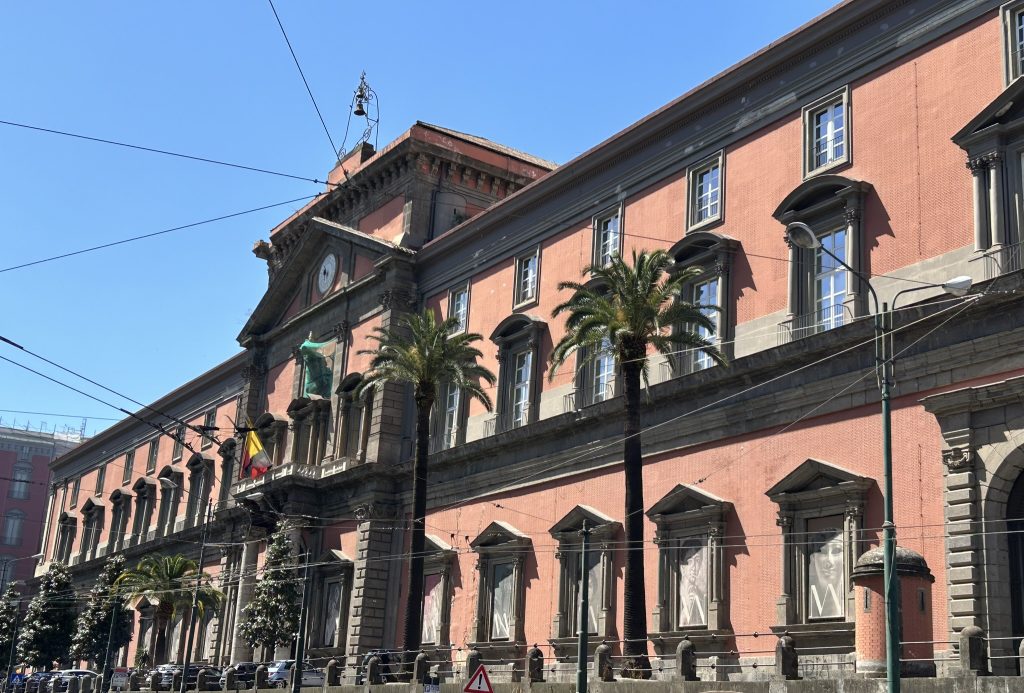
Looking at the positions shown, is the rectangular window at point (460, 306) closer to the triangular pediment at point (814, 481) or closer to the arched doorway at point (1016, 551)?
the triangular pediment at point (814, 481)

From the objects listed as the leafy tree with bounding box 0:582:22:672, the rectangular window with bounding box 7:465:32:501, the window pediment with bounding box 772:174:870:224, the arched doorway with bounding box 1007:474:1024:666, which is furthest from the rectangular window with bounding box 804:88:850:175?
the rectangular window with bounding box 7:465:32:501

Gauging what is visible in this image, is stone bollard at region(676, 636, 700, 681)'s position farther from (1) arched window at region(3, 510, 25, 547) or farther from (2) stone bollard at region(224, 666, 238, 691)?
(1) arched window at region(3, 510, 25, 547)

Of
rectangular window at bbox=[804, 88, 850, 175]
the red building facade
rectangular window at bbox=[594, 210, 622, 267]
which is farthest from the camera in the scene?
rectangular window at bbox=[594, 210, 622, 267]

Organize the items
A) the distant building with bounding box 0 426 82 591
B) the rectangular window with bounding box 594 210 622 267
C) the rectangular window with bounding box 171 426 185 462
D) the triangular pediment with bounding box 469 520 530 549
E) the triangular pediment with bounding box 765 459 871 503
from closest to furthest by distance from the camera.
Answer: the triangular pediment with bounding box 765 459 871 503
the rectangular window with bounding box 594 210 622 267
the triangular pediment with bounding box 469 520 530 549
the rectangular window with bounding box 171 426 185 462
the distant building with bounding box 0 426 82 591

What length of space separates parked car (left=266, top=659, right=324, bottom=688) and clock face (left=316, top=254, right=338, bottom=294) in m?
16.4

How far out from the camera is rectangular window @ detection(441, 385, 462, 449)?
4197 centimetres

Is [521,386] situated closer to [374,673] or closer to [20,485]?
[374,673]

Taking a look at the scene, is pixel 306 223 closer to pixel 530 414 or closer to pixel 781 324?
pixel 530 414

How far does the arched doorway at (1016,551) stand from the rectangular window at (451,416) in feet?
70.4

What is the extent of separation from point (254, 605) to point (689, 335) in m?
21.4

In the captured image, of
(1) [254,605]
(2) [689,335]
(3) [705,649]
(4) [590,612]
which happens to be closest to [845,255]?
(2) [689,335]

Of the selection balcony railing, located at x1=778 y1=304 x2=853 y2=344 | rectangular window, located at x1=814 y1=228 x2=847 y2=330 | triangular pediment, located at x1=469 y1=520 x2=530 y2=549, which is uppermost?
rectangular window, located at x1=814 y1=228 x2=847 y2=330

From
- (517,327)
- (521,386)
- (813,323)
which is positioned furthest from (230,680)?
(813,323)

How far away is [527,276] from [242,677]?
16489mm
